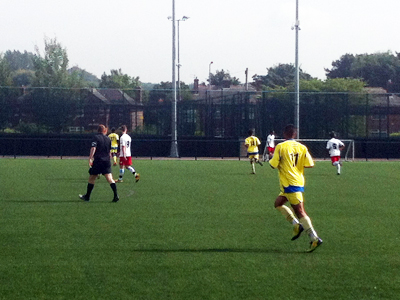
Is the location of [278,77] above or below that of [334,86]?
above

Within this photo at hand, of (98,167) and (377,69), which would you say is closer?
(98,167)

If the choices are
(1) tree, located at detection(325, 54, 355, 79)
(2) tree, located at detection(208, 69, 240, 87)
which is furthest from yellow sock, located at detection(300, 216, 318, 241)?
(2) tree, located at detection(208, 69, 240, 87)

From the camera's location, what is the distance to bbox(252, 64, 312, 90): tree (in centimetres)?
10531

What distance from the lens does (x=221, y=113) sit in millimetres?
46656

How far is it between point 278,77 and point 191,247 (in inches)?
3902

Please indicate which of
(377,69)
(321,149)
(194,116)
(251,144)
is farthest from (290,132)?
(377,69)

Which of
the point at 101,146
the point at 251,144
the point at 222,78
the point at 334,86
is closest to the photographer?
the point at 101,146

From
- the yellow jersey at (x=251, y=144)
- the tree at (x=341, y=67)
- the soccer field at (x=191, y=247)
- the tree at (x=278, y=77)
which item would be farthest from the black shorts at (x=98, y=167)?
the tree at (x=341, y=67)

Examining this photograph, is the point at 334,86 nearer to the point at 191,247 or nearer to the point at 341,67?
the point at 341,67

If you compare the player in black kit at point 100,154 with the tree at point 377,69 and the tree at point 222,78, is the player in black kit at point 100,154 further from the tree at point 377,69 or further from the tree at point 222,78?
the tree at point 222,78

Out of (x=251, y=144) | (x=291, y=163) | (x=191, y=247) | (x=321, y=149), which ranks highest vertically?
(x=291, y=163)

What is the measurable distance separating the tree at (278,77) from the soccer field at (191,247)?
88.3m

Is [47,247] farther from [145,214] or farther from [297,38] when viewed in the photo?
[297,38]

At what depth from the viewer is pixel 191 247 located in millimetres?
9664
